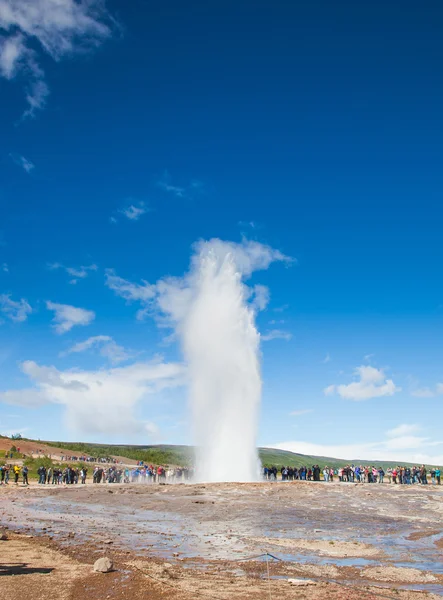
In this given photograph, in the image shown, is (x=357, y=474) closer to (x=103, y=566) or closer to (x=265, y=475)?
(x=265, y=475)

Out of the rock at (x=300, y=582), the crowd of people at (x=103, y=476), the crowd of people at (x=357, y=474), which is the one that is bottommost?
the crowd of people at (x=103, y=476)

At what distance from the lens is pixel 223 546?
1563 centimetres

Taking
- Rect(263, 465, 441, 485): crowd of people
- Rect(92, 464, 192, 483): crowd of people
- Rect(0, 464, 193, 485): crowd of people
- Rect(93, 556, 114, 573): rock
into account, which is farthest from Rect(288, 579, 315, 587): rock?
Rect(92, 464, 192, 483): crowd of people

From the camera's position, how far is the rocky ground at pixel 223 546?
1045 centimetres

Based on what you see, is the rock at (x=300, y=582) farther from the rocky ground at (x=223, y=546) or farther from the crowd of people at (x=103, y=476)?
the crowd of people at (x=103, y=476)

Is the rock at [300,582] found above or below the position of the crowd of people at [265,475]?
above

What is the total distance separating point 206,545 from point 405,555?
6.25 meters

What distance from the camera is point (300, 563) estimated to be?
1327 centimetres

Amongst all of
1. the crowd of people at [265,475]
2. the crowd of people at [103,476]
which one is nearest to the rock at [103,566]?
the crowd of people at [103,476]

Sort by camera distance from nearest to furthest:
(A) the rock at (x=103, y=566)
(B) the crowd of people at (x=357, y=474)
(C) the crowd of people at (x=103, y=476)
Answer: (A) the rock at (x=103, y=566) < (C) the crowd of people at (x=103, y=476) < (B) the crowd of people at (x=357, y=474)

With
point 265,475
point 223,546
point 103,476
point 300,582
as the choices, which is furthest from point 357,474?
point 300,582

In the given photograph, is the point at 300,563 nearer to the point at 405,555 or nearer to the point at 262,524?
the point at 405,555

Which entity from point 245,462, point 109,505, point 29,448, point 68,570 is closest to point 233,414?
point 245,462

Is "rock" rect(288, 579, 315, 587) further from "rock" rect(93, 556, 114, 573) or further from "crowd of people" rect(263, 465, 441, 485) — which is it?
"crowd of people" rect(263, 465, 441, 485)
